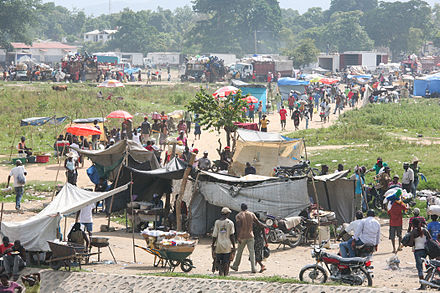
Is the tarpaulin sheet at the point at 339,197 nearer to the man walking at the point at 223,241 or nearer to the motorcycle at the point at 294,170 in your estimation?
the motorcycle at the point at 294,170

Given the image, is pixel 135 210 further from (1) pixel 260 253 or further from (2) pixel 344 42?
(2) pixel 344 42

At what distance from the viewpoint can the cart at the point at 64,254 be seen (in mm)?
12461

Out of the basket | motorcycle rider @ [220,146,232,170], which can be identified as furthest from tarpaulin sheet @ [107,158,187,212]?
the basket

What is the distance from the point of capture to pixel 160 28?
474ft

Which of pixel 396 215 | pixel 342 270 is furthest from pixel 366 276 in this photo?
pixel 396 215

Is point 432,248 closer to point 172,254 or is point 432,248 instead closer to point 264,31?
point 172,254

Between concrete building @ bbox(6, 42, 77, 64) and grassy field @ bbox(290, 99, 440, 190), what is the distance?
48.7 metres

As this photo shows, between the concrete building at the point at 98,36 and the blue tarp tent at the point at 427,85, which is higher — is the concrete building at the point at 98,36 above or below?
above

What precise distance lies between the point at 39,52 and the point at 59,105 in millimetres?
56863

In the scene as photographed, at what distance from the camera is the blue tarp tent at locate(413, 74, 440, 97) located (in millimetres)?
51844

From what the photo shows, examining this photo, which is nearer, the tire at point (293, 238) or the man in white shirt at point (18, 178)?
the tire at point (293, 238)

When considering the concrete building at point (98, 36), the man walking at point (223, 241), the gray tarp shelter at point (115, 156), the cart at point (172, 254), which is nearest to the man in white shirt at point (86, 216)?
the cart at point (172, 254)

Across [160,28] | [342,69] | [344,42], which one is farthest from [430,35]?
[160,28]

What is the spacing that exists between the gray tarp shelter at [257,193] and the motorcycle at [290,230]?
0.35 meters
